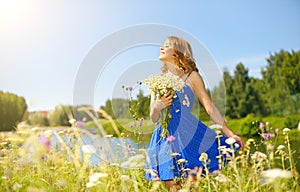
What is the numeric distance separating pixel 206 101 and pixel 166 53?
0.57m

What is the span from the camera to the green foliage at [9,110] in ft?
109

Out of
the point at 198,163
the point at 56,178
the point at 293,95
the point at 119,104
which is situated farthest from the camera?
the point at 293,95

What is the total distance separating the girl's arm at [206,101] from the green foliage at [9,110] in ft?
101

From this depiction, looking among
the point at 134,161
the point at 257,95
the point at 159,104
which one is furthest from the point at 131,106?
the point at 257,95

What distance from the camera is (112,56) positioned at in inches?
159

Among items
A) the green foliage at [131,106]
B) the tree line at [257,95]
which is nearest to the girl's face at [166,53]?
the green foliage at [131,106]

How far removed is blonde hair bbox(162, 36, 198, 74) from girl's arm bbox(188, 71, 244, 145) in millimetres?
79

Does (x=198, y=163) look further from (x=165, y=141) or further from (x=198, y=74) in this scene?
(x=198, y=74)

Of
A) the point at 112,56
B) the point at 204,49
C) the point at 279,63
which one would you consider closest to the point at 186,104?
the point at 204,49

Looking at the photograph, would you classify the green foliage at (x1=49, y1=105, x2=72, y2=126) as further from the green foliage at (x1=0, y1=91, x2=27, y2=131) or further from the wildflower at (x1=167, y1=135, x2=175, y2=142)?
the green foliage at (x1=0, y1=91, x2=27, y2=131)

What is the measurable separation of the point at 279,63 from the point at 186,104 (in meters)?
36.0

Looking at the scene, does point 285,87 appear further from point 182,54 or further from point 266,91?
point 182,54

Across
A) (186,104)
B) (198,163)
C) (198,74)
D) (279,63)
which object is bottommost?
(198,163)

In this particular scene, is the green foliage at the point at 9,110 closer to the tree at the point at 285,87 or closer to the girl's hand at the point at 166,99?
the tree at the point at 285,87
